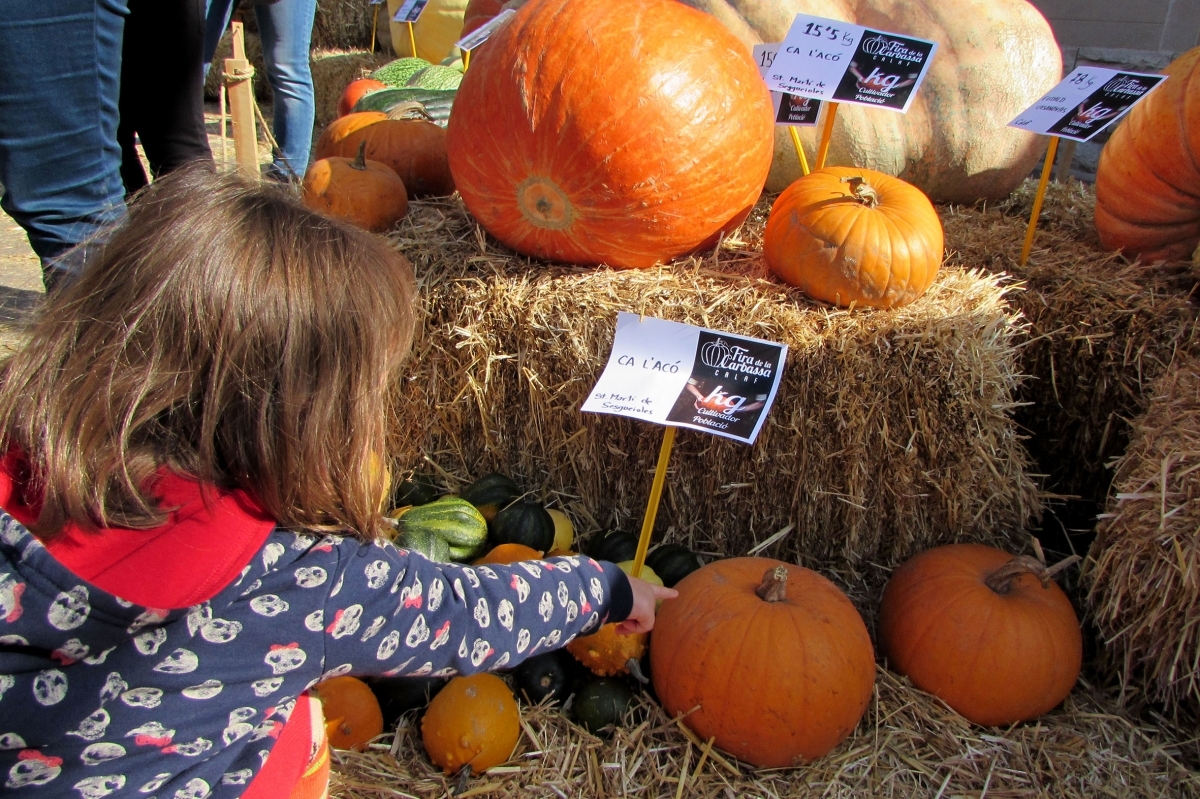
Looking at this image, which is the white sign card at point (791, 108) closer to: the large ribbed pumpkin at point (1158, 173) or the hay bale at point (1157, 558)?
the large ribbed pumpkin at point (1158, 173)

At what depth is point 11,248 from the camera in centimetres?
471

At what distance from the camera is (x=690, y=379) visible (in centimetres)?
194

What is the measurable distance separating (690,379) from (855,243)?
0.54m

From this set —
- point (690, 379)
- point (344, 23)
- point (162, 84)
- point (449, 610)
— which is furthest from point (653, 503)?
point (344, 23)

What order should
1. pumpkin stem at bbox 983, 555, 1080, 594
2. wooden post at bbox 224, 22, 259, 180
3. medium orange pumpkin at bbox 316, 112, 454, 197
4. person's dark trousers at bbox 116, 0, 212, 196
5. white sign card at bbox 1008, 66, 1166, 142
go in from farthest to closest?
wooden post at bbox 224, 22, 259, 180, medium orange pumpkin at bbox 316, 112, 454, 197, person's dark trousers at bbox 116, 0, 212, 196, white sign card at bbox 1008, 66, 1166, 142, pumpkin stem at bbox 983, 555, 1080, 594

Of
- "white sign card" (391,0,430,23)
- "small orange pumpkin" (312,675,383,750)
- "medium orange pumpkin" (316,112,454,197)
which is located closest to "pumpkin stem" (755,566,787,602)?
"small orange pumpkin" (312,675,383,750)

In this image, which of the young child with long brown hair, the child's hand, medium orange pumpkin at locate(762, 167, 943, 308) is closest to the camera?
the young child with long brown hair

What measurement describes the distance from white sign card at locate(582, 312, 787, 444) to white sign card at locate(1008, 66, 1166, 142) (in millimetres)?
1242

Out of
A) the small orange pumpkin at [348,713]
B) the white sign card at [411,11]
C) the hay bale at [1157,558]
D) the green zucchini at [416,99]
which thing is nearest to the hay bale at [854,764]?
the small orange pumpkin at [348,713]

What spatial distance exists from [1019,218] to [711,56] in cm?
153

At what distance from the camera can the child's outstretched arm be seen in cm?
116

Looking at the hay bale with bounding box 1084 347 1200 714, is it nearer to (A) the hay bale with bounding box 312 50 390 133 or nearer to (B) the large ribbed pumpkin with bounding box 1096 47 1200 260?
(B) the large ribbed pumpkin with bounding box 1096 47 1200 260

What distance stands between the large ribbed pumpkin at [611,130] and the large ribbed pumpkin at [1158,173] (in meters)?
1.09

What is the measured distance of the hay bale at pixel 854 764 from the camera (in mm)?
1705
